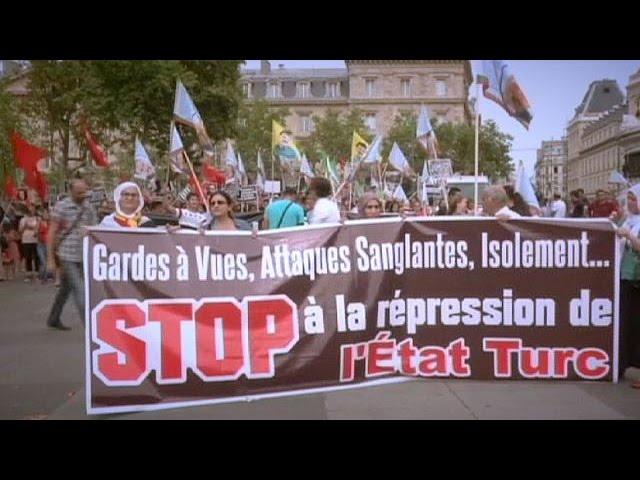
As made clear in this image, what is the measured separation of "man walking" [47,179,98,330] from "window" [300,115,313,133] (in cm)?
8630

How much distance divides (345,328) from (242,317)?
29.8 inches

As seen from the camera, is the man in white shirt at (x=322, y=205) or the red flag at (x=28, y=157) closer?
the man in white shirt at (x=322, y=205)

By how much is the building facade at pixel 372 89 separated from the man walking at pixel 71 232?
250 ft

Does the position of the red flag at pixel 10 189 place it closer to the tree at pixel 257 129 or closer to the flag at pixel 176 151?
the flag at pixel 176 151

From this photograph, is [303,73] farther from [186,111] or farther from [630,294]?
[630,294]

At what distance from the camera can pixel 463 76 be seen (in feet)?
295

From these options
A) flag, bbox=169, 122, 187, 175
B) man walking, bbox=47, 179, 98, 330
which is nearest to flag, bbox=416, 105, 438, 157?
flag, bbox=169, 122, 187, 175

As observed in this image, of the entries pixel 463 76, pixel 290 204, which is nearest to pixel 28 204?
pixel 290 204

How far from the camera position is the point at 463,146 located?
6462 cm

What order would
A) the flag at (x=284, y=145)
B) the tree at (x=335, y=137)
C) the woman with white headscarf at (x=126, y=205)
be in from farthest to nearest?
the tree at (x=335, y=137)
the flag at (x=284, y=145)
the woman with white headscarf at (x=126, y=205)

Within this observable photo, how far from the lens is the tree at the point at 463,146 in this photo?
59125 mm

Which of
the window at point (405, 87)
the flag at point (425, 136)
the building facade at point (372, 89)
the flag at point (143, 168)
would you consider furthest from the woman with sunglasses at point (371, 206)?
the window at point (405, 87)

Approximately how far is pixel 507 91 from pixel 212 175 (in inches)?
769
